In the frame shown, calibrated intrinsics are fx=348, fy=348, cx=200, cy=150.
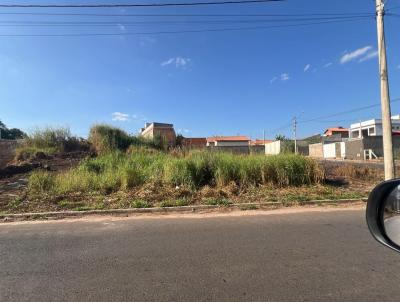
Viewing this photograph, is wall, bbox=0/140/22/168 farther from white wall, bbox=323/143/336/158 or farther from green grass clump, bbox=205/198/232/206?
white wall, bbox=323/143/336/158

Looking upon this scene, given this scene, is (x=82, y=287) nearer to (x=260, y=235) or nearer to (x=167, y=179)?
(x=260, y=235)

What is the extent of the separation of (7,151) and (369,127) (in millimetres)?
61677

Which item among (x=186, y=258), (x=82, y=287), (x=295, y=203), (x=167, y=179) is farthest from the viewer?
(x=167, y=179)

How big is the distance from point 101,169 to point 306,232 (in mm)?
9848

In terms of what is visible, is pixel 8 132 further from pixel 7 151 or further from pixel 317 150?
pixel 317 150

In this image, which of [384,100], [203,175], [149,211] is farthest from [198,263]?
[384,100]

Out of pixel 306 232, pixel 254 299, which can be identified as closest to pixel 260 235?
pixel 306 232

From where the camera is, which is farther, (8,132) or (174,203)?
(8,132)

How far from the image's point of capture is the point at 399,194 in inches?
79.0

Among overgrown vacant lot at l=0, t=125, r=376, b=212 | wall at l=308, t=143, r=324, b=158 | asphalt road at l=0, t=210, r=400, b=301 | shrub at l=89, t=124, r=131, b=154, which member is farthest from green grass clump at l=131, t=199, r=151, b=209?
wall at l=308, t=143, r=324, b=158

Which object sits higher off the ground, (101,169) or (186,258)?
(101,169)

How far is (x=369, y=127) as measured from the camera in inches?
2581

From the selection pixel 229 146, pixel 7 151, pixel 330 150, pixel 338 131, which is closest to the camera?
pixel 229 146

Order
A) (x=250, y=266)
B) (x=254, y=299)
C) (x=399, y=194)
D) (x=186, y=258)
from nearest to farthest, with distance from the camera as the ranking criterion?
1. (x=399, y=194)
2. (x=254, y=299)
3. (x=250, y=266)
4. (x=186, y=258)
